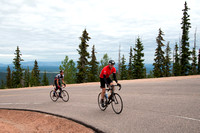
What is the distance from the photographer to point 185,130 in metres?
4.75

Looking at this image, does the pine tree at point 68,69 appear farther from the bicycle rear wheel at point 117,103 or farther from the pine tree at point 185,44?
the bicycle rear wheel at point 117,103

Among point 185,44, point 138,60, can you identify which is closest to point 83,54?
point 138,60

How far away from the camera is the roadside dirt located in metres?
6.09

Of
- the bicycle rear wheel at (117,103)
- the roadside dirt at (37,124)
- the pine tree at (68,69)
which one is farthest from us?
the pine tree at (68,69)

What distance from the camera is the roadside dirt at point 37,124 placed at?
20.0 ft

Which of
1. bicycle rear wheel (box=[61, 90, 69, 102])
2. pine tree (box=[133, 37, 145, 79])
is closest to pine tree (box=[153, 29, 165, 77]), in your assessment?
pine tree (box=[133, 37, 145, 79])

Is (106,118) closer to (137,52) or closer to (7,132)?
(7,132)

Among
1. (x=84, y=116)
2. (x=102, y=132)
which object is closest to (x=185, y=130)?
(x=102, y=132)

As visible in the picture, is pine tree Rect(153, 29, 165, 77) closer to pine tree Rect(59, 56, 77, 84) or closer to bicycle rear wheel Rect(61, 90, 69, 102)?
pine tree Rect(59, 56, 77, 84)

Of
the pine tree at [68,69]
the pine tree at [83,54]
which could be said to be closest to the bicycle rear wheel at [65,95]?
the pine tree at [83,54]

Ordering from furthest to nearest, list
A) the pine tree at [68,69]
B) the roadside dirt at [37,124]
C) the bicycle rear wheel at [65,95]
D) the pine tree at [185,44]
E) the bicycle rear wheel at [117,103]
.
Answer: the pine tree at [68,69], the pine tree at [185,44], the bicycle rear wheel at [65,95], the bicycle rear wheel at [117,103], the roadside dirt at [37,124]

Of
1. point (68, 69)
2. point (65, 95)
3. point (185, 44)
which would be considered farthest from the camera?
point (68, 69)

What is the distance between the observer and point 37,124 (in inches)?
288

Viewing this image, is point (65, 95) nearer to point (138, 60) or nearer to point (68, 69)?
point (138, 60)
